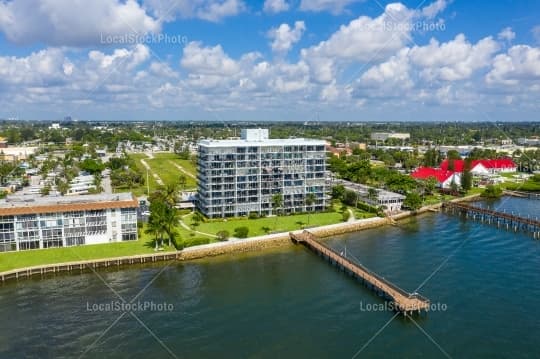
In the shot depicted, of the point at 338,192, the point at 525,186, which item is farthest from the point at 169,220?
the point at 525,186

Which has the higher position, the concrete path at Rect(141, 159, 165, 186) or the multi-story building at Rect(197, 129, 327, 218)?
the multi-story building at Rect(197, 129, 327, 218)

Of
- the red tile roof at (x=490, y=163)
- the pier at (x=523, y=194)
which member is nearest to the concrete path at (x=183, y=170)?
the red tile roof at (x=490, y=163)

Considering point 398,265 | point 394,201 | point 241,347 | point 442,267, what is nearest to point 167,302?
point 241,347

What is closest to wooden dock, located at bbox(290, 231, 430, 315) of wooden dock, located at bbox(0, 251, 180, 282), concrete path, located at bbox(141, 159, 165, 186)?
wooden dock, located at bbox(0, 251, 180, 282)

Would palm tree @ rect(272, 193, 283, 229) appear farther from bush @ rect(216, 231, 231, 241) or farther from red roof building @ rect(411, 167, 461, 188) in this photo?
red roof building @ rect(411, 167, 461, 188)

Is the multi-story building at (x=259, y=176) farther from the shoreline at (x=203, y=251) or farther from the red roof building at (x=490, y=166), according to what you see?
the red roof building at (x=490, y=166)

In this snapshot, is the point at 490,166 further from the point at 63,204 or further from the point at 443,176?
the point at 63,204
